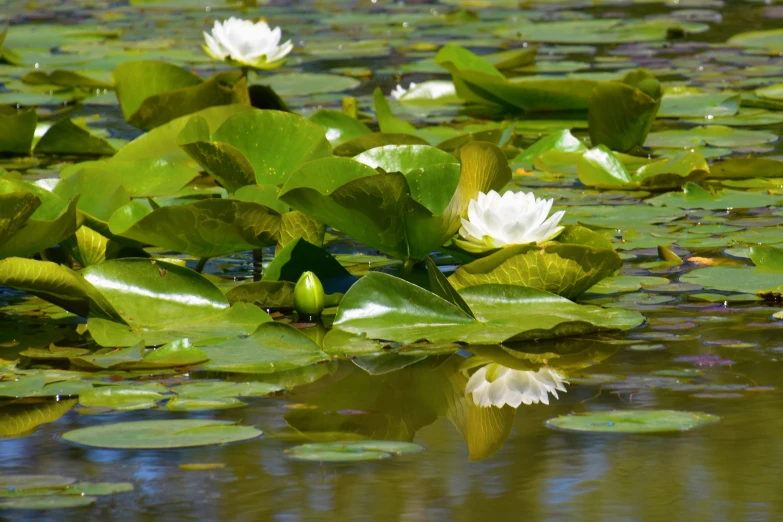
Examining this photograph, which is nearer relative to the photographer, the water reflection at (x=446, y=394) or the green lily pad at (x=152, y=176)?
the water reflection at (x=446, y=394)

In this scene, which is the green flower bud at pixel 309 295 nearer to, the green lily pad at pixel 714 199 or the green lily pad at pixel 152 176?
the green lily pad at pixel 152 176

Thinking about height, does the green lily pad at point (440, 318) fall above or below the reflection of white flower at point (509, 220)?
below

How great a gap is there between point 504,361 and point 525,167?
146 centimetres

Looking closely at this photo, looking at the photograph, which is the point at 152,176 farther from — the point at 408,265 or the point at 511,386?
the point at 511,386

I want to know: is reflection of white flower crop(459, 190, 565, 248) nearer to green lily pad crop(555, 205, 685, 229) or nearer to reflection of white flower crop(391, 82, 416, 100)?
green lily pad crop(555, 205, 685, 229)

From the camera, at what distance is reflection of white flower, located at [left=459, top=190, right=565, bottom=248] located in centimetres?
198

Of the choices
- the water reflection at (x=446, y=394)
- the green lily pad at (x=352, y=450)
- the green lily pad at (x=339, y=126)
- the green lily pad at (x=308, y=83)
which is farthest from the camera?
the green lily pad at (x=308, y=83)

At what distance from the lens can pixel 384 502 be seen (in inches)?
49.7

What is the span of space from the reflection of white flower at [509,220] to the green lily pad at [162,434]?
66 cm

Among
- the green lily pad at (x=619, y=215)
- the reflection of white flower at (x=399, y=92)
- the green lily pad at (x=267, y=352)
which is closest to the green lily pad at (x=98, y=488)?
the green lily pad at (x=267, y=352)

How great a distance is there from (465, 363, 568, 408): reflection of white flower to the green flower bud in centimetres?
35

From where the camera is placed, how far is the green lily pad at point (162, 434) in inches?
55.9

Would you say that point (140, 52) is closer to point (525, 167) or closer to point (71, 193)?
point (525, 167)

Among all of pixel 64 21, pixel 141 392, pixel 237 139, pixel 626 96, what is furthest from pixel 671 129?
pixel 64 21
